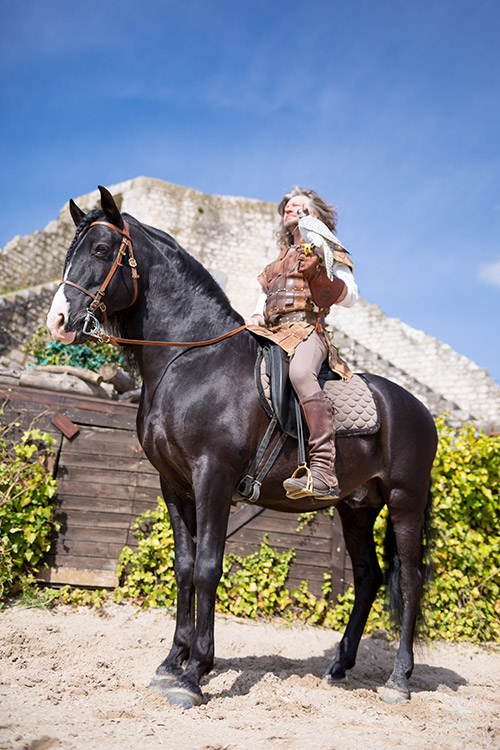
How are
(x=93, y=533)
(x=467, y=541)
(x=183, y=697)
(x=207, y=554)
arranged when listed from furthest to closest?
(x=467, y=541) < (x=93, y=533) < (x=207, y=554) < (x=183, y=697)

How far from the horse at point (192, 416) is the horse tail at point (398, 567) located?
0.09 meters

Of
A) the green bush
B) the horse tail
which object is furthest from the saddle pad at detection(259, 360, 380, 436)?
the green bush

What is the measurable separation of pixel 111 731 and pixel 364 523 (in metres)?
2.44

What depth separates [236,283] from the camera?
54.6 feet

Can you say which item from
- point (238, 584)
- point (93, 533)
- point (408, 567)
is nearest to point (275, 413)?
point (408, 567)

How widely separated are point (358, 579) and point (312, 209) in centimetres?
265

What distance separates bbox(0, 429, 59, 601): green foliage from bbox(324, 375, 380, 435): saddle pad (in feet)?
10.0

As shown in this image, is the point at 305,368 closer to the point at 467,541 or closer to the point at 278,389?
the point at 278,389

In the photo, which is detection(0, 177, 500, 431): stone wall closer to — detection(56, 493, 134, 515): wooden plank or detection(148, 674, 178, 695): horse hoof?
detection(56, 493, 134, 515): wooden plank

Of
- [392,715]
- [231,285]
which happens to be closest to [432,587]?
[392,715]

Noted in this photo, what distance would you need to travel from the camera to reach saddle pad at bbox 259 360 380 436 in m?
3.62

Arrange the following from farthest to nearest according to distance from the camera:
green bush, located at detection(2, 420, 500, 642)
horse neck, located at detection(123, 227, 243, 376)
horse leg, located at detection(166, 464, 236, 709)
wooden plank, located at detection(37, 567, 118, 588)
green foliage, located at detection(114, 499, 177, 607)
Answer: green bush, located at detection(2, 420, 500, 642) < green foliage, located at detection(114, 499, 177, 607) < wooden plank, located at detection(37, 567, 118, 588) < horse neck, located at detection(123, 227, 243, 376) < horse leg, located at detection(166, 464, 236, 709)

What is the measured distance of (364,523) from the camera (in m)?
4.38

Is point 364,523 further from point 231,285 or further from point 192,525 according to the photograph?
point 231,285
